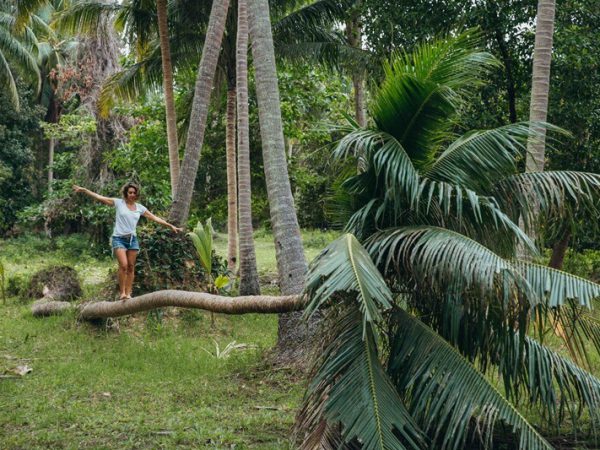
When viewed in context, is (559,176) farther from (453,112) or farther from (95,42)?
(95,42)

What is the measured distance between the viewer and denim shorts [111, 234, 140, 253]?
10921mm

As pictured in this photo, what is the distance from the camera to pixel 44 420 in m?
7.79

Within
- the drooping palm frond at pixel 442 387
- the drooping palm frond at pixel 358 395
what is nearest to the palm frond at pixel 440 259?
the drooping palm frond at pixel 442 387

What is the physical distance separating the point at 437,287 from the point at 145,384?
15.0 ft

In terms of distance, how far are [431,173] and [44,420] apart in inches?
178

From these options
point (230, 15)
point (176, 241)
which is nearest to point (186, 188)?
point (176, 241)

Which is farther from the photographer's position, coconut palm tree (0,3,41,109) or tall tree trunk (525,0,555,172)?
coconut palm tree (0,3,41,109)

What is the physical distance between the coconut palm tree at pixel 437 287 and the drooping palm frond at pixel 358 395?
1 cm

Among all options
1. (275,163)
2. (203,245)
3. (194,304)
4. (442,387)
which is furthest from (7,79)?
(442,387)

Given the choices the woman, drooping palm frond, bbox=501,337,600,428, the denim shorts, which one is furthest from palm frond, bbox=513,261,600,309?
the denim shorts

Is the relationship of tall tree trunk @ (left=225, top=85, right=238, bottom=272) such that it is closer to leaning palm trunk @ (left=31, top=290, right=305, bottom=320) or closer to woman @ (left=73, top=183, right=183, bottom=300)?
leaning palm trunk @ (left=31, top=290, right=305, bottom=320)

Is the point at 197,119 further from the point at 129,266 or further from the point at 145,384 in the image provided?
the point at 145,384

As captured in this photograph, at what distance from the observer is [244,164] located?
14.1 meters

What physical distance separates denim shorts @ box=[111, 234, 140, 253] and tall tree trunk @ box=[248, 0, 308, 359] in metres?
2.39
